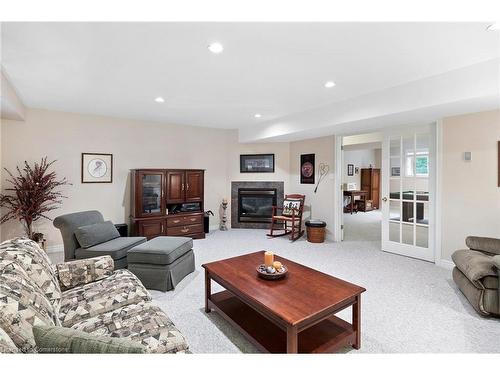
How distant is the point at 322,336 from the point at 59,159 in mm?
4804

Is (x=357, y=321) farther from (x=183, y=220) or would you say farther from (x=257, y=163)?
(x=257, y=163)

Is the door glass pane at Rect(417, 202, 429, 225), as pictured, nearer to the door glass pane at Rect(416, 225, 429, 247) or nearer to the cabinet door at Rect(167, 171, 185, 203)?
the door glass pane at Rect(416, 225, 429, 247)

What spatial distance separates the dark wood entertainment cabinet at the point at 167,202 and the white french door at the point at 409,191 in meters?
3.45

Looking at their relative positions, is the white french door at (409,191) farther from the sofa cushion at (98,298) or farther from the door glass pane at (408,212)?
the sofa cushion at (98,298)

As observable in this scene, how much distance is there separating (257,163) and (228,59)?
382 centimetres

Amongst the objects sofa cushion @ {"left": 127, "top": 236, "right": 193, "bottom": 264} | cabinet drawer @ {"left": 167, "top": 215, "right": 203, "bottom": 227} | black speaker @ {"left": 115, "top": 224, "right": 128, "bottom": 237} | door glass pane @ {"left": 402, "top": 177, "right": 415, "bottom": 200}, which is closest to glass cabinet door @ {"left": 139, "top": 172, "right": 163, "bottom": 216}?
cabinet drawer @ {"left": 167, "top": 215, "right": 203, "bottom": 227}

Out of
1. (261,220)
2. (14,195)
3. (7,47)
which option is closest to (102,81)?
(7,47)

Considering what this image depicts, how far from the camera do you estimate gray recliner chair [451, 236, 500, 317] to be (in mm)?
2262

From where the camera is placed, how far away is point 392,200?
168 inches

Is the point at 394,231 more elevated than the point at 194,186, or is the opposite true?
the point at 194,186

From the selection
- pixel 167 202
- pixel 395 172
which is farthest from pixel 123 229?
pixel 395 172

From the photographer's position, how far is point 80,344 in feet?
2.98
